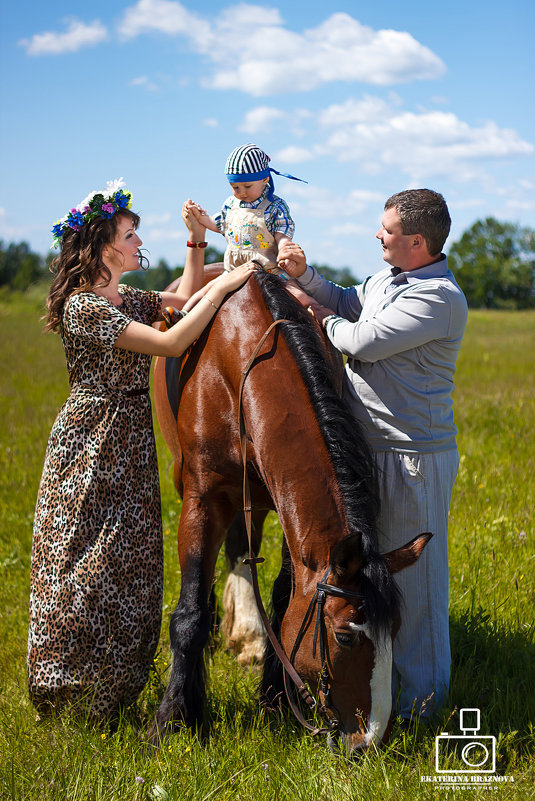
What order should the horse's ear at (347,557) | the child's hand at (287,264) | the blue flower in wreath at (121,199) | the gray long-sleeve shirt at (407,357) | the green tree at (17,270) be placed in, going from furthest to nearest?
the green tree at (17,270) → the child's hand at (287,264) → the blue flower in wreath at (121,199) → the gray long-sleeve shirt at (407,357) → the horse's ear at (347,557)

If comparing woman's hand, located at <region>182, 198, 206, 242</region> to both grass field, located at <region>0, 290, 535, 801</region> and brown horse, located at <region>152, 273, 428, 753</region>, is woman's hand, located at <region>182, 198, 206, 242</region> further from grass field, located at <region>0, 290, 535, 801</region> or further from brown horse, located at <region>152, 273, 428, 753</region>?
grass field, located at <region>0, 290, 535, 801</region>

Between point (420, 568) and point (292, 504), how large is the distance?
937 mm

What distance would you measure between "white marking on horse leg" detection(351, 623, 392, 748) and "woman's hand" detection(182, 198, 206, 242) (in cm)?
234

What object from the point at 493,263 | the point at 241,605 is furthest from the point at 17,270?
the point at 241,605

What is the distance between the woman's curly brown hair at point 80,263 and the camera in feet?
11.2

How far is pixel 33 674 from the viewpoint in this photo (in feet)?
10.9

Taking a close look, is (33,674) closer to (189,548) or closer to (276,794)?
(189,548)

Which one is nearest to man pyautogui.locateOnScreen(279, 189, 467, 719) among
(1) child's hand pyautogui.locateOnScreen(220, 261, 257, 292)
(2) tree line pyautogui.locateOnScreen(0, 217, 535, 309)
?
(1) child's hand pyautogui.locateOnScreen(220, 261, 257, 292)

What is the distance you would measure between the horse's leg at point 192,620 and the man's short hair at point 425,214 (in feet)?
5.13

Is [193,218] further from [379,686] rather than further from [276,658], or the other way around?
[379,686]

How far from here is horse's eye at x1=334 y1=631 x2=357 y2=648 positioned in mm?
2578

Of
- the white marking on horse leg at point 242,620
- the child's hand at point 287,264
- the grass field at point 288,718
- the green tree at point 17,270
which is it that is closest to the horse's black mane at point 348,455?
the child's hand at point 287,264

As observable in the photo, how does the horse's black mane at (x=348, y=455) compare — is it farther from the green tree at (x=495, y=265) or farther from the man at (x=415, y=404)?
the green tree at (x=495, y=265)

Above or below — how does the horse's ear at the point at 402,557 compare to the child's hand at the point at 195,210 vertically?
below
